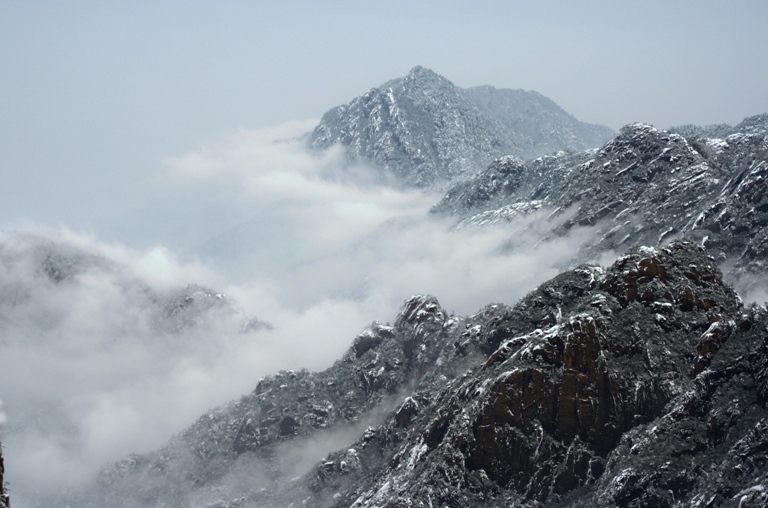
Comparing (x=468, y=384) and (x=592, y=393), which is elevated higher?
(x=468, y=384)

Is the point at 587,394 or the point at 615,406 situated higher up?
the point at 587,394

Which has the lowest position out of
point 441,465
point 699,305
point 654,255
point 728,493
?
point 728,493

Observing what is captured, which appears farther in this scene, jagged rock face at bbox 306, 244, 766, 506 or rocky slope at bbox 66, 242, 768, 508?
jagged rock face at bbox 306, 244, 766, 506

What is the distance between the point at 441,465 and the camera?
151 m

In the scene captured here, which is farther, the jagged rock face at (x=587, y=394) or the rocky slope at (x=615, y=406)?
the jagged rock face at (x=587, y=394)

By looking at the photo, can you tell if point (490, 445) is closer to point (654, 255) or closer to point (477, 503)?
point (477, 503)

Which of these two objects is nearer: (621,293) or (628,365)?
(628,365)

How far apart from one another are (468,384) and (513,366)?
1315 centimetres

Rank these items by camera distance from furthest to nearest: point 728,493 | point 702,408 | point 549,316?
point 549,316 < point 702,408 < point 728,493

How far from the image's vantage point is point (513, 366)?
152500mm

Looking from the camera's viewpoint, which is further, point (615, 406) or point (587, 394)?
point (587, 394)

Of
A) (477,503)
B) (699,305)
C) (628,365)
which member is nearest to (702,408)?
(628,365)

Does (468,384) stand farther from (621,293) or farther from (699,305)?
(699,305)

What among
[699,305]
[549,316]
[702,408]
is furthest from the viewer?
[549,316]
